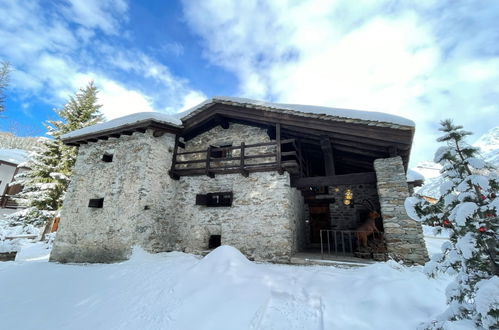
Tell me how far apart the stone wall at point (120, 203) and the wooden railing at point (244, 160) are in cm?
78

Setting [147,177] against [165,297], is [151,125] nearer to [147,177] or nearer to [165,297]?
[147,177]

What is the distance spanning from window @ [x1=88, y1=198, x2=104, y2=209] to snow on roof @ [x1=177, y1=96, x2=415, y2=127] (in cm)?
457

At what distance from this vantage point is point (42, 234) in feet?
40.9

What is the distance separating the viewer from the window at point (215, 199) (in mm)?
8398

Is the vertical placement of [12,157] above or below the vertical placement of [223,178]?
above

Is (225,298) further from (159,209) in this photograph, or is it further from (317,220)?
(317,220)

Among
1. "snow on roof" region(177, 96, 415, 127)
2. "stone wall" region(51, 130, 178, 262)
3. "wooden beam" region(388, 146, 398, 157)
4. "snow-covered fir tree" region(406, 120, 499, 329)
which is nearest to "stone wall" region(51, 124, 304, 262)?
"stone wall" region(51, 130, 178, 262)

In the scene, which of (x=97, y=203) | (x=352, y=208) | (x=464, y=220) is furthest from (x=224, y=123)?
(x=464, y=220)

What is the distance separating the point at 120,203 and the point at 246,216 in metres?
4.59

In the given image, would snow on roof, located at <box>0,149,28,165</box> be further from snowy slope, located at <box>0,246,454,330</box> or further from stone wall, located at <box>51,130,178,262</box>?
snowy slope, located at <box>0,246,454,330</box>

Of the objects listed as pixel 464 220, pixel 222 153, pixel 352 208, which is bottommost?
pixel 464 220

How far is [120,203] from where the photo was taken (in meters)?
7.80

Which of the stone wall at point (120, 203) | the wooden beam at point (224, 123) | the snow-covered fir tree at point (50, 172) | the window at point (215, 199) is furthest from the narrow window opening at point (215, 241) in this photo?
the snow-covered fir tree at point (50, 172)

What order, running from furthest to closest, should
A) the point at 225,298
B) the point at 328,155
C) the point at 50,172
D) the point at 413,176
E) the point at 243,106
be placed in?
the point at 50,172, the point at 413,176, the point at 243,106, the point at 328,155, the point at 225,298
